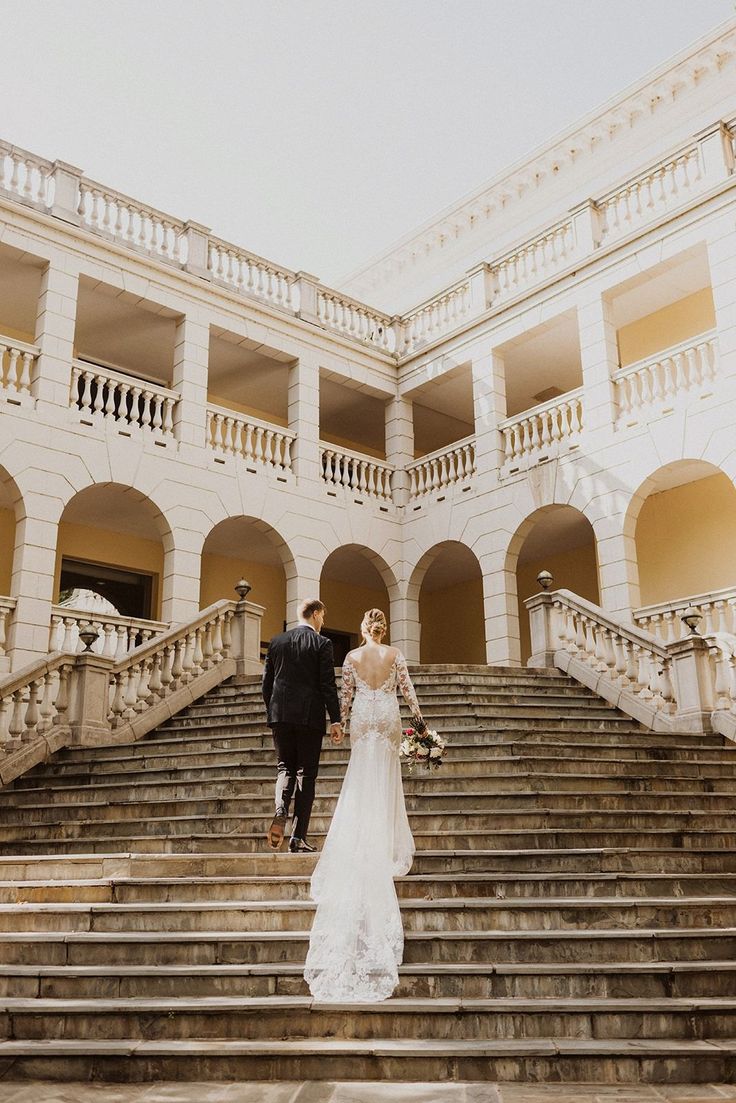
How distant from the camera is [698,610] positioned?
41.5ft

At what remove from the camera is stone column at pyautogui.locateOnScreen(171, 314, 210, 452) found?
16484mm

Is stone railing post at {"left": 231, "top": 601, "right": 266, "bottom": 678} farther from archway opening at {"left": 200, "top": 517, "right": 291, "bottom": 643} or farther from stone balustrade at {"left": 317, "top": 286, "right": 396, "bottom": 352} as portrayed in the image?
stone balustrade at {"left": 317, "top": 286, "right": 396, "bottom": 352}

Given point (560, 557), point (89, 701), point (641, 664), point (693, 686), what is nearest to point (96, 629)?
point (89, 701)

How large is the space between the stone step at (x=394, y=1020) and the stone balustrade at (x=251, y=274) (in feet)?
47.1

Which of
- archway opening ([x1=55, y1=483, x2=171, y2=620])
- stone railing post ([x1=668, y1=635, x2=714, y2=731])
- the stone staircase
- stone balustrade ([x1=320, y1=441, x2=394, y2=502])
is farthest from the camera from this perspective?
stone balustrade ([x1=320, y1=441, x2=394, y2=502])

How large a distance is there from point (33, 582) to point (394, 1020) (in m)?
10.4

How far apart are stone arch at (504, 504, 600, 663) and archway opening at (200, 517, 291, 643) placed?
4.88 meters

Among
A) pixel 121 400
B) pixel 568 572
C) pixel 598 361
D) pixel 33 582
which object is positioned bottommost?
pixel 33 582

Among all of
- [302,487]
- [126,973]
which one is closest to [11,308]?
[302,487]

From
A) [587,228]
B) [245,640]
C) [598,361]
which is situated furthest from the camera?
[587,228]

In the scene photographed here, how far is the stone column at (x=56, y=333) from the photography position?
1495 centimetres

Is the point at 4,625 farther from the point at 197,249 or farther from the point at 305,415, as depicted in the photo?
the point at 197,249

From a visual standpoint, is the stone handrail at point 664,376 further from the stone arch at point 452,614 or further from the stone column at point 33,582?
the stone column at point 33,582

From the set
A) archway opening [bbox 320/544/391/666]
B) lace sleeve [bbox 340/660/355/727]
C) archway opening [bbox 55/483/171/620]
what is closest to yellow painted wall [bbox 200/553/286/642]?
archway opening [bbox 320/544/391/666]
